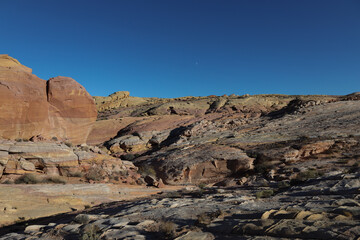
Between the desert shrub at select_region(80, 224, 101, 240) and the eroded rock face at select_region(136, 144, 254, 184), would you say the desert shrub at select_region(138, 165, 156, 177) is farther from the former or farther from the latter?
the desert shrub at select_region(80, 224, 101, 240)

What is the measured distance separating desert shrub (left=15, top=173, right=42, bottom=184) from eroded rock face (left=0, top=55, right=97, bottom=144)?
7.44 metres

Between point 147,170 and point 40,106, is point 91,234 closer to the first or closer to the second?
point 147,170

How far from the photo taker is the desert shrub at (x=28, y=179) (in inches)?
623

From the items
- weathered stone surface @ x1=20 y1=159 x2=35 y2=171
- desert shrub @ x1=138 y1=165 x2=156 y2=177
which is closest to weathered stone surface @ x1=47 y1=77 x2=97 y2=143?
weathered stone surface @ x1=20 y1=159 x2=35 y2=171

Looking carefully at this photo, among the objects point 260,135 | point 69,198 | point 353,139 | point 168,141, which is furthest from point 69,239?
point 168,141

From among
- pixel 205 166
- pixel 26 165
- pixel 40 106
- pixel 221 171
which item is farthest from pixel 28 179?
pixel 221 171

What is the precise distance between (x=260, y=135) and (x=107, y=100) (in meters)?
66.4

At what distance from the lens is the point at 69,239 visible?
6.15 m

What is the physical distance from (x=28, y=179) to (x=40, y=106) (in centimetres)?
1009

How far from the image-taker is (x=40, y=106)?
23531mm

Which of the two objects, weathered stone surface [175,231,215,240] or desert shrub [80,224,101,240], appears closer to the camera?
weathered stone surface [175,231,215,240]

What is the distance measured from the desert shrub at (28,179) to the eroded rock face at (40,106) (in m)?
7.44

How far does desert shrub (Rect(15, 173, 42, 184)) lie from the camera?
51.9ft

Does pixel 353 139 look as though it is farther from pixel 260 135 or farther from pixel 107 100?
pixel 107 100
